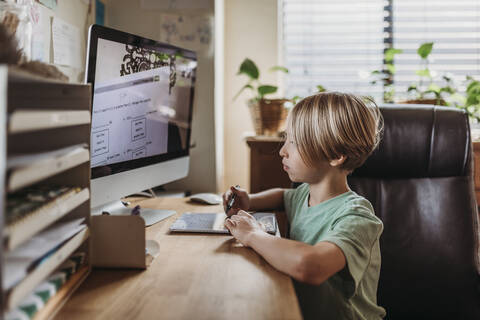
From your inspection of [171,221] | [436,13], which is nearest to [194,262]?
[171,221]

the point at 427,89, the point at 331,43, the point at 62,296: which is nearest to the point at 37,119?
the point at 62,296

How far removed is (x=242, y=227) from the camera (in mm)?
948

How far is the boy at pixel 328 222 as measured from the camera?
788 millimetres

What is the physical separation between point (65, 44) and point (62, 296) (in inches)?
39.0

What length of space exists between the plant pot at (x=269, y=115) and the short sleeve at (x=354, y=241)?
1014 millimetres

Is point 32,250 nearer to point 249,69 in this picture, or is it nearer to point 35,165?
point 35,165

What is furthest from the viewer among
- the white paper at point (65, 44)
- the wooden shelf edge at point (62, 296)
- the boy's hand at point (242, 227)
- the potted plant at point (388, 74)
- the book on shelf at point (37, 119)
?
the potted plant at point (388, 74)

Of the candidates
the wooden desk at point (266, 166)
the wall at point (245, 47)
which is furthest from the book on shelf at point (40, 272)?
the wall at point (245, 47)

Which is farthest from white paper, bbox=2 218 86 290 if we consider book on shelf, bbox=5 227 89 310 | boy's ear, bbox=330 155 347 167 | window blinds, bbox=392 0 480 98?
window blinds, bbox=392 0 480 98

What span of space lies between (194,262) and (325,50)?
187cm

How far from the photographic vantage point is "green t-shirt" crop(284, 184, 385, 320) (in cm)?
82

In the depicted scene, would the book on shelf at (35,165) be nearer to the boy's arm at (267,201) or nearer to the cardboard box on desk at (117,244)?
the cardboard box on desk at (117,244)

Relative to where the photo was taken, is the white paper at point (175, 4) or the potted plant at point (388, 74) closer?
Result: the white paper at point (175, 4)

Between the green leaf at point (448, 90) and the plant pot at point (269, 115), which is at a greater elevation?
the green leaf at point (448, 90)
